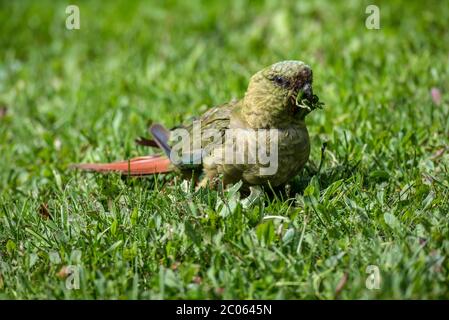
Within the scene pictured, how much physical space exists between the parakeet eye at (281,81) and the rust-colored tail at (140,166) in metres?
0.83

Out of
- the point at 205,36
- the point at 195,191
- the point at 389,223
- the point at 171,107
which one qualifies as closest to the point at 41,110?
the point at 171,107

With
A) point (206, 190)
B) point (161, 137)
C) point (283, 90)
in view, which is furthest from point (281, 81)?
point (161, 137)

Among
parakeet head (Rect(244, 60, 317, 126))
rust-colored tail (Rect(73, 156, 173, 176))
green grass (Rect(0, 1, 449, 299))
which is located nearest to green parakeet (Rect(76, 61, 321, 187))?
parakeet head (Rect(244, 60, 317, 126))

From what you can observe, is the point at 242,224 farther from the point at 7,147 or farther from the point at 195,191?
the point at 7,147

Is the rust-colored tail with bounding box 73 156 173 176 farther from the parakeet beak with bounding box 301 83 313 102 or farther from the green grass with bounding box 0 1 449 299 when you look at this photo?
the parakeet beak with bounding box 301 83 313 102

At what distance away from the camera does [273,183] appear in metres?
3.64

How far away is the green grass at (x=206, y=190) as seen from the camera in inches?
117

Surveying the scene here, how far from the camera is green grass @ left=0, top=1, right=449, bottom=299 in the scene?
2.96 metres

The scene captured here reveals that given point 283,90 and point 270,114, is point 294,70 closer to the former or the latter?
point 283,90

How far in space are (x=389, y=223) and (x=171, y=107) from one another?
2454 mm

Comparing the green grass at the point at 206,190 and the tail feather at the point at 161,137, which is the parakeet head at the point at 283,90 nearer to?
the green grass at the point at 206,190

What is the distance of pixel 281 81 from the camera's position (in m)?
3.58

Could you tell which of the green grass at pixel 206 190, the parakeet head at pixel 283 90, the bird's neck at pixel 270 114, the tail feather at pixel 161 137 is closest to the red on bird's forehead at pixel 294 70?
the parakeet head at pixel 283 90

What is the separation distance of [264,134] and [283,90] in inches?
9.2
